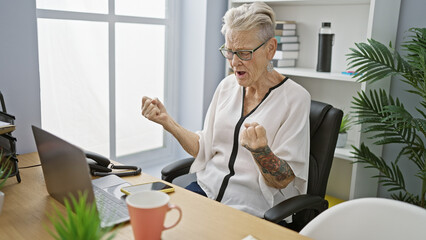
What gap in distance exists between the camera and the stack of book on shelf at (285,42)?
8.99 feet

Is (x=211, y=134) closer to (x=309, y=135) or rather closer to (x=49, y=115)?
(x=309, y=135)

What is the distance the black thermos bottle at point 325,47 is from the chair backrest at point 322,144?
91cm

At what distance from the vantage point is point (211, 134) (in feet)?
6.06

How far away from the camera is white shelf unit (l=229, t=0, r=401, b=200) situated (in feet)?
7.60

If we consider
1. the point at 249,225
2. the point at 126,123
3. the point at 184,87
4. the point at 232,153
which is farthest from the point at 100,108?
the point at 249,225

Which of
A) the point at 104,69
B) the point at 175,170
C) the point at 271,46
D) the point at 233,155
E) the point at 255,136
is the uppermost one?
the point at 271,46

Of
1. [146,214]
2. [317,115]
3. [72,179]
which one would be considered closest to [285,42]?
[317,115]

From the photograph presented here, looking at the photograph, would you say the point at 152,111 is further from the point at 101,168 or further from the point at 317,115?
the point at 317,115

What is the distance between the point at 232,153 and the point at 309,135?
0.32 meters

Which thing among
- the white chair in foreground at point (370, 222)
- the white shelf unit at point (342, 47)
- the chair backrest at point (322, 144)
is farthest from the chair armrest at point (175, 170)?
the white shelf unit at point (342, 47)

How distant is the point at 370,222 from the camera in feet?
3.94

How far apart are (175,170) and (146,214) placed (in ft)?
3.14

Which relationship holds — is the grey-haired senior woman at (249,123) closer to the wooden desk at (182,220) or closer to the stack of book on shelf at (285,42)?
the wooden desk at (182,220)

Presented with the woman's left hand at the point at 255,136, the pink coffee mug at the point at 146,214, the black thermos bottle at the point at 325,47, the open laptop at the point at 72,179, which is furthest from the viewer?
the black thermos bottle at the point at 325,47
